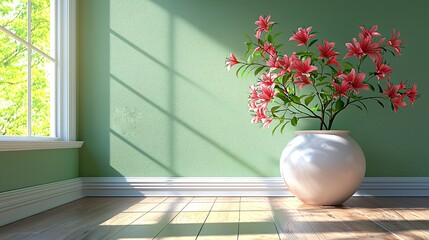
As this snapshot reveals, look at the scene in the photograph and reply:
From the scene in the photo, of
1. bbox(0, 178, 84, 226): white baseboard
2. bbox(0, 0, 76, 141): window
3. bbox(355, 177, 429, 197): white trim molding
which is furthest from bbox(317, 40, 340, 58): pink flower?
bbox(0, 178, 84, 226): white baseboard

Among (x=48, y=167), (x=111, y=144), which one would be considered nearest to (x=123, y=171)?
(x=111, y=144)

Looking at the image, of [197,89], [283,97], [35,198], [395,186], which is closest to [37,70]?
[35,198]

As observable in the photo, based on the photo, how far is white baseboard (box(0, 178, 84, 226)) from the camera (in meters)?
2.38

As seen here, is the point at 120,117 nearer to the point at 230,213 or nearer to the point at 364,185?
the point at 230,213

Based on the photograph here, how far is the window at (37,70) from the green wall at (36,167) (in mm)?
89

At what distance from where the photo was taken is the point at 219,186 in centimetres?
331

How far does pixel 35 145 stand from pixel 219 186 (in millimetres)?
1143

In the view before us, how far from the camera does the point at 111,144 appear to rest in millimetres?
3389

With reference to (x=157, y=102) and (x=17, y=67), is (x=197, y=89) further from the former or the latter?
(x=17, y=67)

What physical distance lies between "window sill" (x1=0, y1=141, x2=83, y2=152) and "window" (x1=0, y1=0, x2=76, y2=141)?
0.04m

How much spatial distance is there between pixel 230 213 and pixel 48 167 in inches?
40.3

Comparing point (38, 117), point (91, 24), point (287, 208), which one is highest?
point (91, 24)

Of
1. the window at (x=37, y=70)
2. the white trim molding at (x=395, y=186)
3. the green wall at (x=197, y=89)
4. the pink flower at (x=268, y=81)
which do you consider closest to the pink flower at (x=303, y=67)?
the pink flower at (x=268, y=81)

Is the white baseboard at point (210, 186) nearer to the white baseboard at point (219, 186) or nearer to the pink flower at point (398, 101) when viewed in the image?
the white baseboard at point (219, 186)
